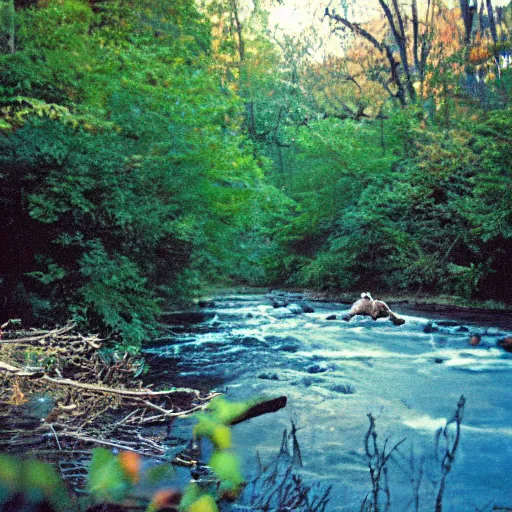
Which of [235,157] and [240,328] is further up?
[235,157]

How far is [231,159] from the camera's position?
13.3 m

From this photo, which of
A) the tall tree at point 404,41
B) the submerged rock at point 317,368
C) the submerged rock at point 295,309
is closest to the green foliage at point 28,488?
the submerged rock at point 317,368

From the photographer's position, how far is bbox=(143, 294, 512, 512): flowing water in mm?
4555

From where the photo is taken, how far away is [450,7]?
957 inches

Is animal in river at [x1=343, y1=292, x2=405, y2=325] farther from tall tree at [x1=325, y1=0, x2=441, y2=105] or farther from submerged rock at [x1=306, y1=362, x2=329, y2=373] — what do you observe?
tall tree at [x1=325, y1=0, x2=441, y2=105]

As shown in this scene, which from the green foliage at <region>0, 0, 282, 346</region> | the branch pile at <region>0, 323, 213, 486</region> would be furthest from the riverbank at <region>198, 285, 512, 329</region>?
the branch pile at <region>0, 323, 213, 486</region>

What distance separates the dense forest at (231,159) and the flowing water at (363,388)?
1.32 m

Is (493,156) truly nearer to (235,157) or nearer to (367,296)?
(367,296)

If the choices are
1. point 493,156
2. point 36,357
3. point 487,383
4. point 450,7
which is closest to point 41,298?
point 36,357

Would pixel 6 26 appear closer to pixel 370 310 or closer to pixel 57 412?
pixel 57 412

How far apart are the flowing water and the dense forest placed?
1323 millimetres

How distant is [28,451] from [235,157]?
1057cm

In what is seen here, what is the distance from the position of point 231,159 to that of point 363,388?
743cm

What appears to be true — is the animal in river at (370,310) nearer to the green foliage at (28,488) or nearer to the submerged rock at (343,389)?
the submerged rock at (343,389)
